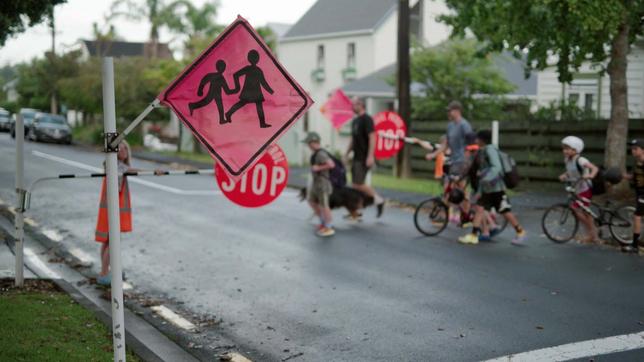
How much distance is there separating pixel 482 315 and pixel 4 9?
7137 mm

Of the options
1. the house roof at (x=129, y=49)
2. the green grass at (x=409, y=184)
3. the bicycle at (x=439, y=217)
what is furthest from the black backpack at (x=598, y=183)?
the house roof at (x=129, y=49)

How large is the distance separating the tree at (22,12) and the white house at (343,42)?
84.7ft

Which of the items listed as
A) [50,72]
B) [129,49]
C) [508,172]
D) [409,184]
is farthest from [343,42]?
[129,49]

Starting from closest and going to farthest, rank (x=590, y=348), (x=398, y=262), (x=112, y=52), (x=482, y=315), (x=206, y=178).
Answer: (x=590, y=348)
(x=482, y=315)
(x=398, y=262)
(x=206, y=178)
(x=112, y=52)

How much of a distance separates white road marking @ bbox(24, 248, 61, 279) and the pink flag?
940cm

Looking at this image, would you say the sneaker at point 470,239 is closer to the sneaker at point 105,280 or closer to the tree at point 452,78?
the sneaker at point 105,280

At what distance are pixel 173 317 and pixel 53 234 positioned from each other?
5.55 m

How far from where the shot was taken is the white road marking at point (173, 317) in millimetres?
7512

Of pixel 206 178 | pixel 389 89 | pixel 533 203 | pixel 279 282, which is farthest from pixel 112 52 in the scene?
pixel 279 282

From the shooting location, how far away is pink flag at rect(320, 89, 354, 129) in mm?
19281

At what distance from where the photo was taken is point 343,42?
42031 mm

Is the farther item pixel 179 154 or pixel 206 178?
pixel 179 154

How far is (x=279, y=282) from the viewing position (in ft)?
30.6

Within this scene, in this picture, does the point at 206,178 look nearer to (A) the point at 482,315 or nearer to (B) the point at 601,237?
(B) the point at 601,237
